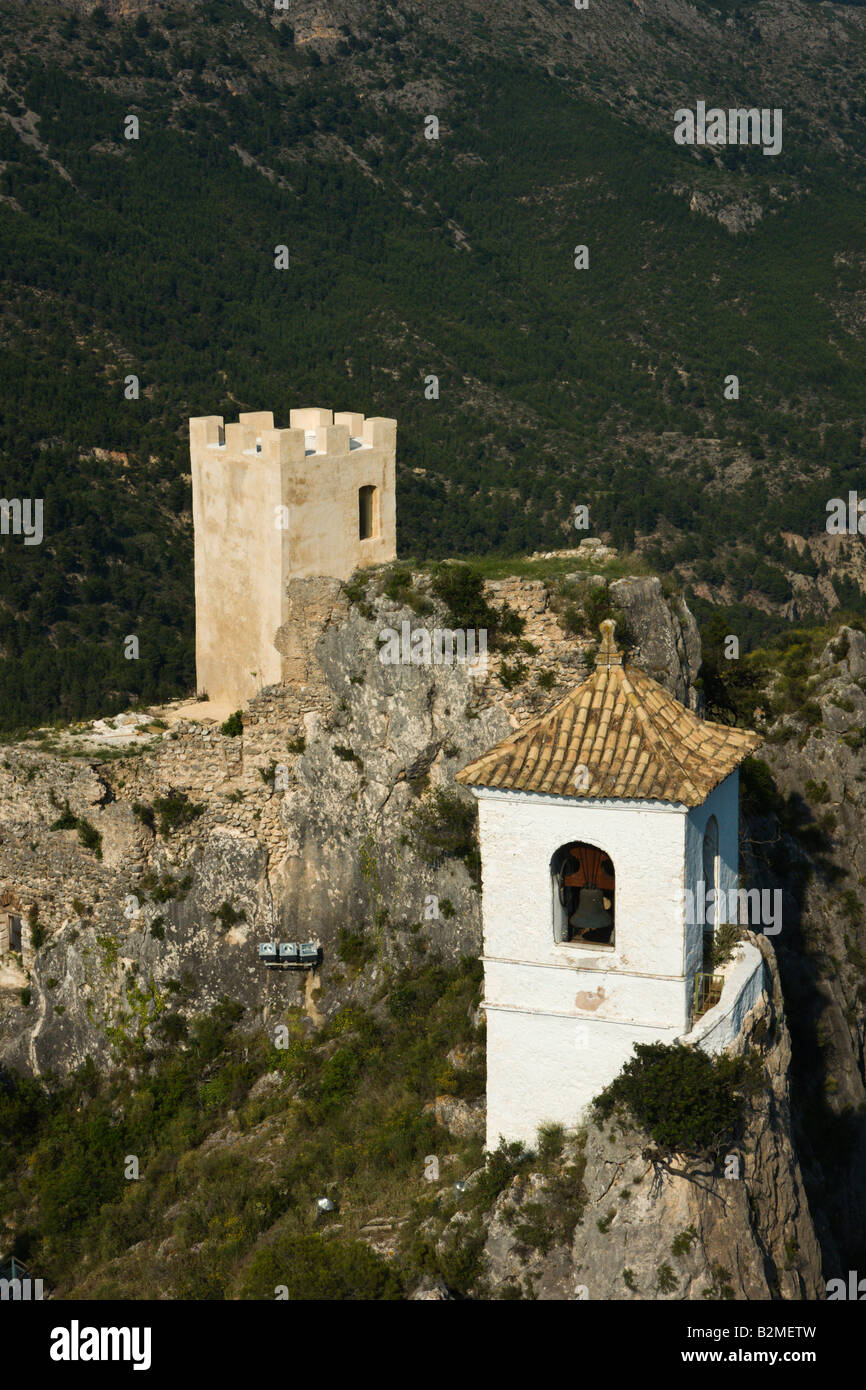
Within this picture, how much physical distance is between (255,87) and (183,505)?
121 feet

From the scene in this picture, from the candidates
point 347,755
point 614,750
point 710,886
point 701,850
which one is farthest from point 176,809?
point 701,850

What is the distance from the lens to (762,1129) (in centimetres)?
1986

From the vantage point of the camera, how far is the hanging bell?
19.5 m

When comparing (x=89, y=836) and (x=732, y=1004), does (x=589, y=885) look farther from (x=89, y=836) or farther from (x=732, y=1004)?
(x=89, y=836)

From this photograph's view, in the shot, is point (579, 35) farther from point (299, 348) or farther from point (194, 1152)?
point (194, 1152)

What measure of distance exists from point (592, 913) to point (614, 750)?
180 cm

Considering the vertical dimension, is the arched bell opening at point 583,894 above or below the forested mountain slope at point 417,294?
below

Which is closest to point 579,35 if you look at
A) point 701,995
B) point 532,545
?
point 532,545

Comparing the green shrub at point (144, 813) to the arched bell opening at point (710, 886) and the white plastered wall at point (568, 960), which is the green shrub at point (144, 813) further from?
the arched bell opening at point (710, 886)

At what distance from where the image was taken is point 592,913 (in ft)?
64.1

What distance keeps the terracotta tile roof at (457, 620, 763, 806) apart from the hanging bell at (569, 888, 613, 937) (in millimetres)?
1228

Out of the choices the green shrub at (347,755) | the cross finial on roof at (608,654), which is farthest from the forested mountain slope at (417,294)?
the cross finial on roof at (608,654)

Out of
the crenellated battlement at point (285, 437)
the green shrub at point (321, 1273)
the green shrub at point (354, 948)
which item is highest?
the crenellated battlement at point (285, 437)

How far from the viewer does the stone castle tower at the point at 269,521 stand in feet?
95.0
